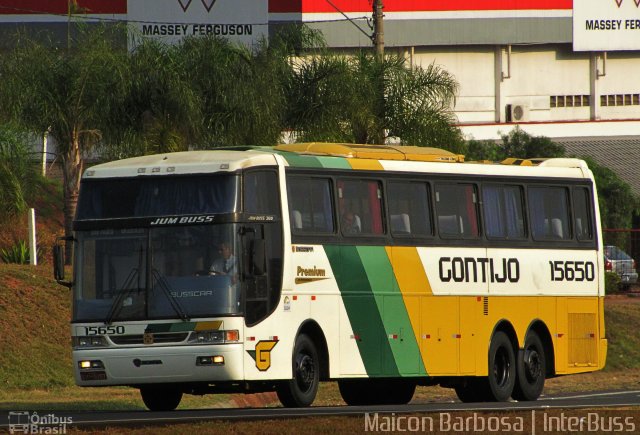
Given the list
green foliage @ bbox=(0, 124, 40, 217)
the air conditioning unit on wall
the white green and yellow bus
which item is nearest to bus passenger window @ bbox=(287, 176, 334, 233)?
the white green and yellow bus

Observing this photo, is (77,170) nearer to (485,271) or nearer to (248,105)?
(248,105)

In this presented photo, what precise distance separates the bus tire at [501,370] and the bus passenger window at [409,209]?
227 cm

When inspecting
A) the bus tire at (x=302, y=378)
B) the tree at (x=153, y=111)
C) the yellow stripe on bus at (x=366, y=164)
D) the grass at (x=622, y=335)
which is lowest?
the grass at (x=622, y=335)

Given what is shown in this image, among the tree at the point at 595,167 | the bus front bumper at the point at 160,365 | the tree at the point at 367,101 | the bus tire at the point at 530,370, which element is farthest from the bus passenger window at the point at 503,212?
the tree at the point at 595,167

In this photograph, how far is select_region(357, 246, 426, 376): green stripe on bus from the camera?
71.5 ft

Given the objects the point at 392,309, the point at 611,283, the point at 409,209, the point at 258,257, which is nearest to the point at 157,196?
the point at 258,257

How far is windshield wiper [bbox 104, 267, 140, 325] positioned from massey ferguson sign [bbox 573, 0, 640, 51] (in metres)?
58.8

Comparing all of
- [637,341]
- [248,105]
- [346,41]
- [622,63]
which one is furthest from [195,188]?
[622,63]

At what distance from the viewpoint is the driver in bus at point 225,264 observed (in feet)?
63.6

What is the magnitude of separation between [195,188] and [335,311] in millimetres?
2647

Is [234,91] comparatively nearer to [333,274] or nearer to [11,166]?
[11,166]

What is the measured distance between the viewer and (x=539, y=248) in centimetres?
2481

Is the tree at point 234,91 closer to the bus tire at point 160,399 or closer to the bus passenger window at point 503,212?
the bus passenger window at point 503,212

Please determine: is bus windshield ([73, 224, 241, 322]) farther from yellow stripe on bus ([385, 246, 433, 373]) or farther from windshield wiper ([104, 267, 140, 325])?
yellow stripe on bus ([385, 246, 433, 373])
